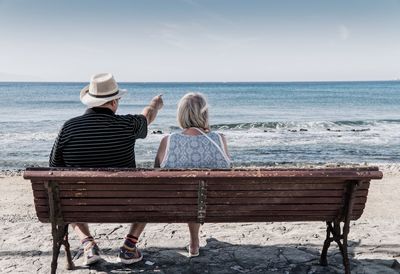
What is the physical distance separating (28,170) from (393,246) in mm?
3545

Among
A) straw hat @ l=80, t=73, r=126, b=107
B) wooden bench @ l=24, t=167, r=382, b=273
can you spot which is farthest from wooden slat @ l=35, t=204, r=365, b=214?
straw hat @ l=80, t=73, r=126, b=107

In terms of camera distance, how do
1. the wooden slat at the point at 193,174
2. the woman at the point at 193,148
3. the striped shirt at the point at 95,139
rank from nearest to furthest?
the wooden slat at the point at 193,174 < the striped shirt at the point at 95,139 < the woman at the point at 193,148

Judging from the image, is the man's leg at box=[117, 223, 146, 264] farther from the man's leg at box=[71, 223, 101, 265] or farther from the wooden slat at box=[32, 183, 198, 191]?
the wooden slat at box=[32, 183, 198, 191]

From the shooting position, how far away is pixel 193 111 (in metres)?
3.96

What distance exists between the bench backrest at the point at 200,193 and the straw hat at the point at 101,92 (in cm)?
73

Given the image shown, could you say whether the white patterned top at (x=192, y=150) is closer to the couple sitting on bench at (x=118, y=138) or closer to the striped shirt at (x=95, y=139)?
the couple sitting on bench at (x=118, y=138)

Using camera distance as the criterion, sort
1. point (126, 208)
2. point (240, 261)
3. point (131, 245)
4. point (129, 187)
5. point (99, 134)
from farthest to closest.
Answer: point (240, 261) < point (131, 245) < point (99, 134) < point (126, 208) < point (129, 187)

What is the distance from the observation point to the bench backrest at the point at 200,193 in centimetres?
347

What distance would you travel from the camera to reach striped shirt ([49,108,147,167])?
12.9 feet

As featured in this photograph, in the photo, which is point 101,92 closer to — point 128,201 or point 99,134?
point 99,134

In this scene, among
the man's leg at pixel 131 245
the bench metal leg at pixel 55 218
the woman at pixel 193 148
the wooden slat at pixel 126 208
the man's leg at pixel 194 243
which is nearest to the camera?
the bench metal leg at pixel 55 218

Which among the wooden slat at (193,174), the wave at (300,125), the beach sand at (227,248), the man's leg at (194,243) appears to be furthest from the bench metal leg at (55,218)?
the wave at (300,125)

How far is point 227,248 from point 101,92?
6.52 ft

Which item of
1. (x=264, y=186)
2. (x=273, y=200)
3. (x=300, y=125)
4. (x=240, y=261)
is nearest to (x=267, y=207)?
(x=273, y=200)
